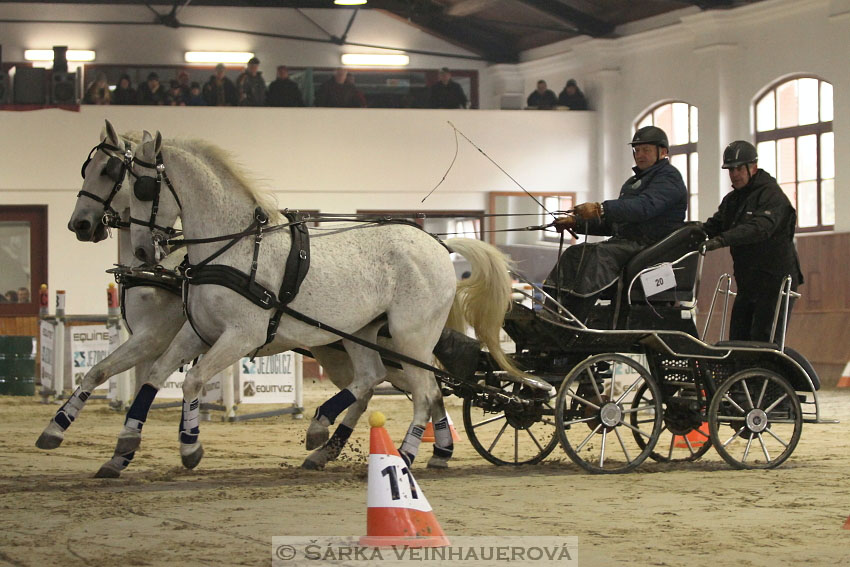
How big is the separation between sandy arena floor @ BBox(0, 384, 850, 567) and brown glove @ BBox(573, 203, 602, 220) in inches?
63.1

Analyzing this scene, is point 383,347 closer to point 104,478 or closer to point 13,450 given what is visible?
point 104,478

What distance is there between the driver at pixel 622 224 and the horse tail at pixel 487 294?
0.99ft

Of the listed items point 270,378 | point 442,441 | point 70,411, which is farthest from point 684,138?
point 70,411

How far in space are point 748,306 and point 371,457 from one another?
13.8 ft

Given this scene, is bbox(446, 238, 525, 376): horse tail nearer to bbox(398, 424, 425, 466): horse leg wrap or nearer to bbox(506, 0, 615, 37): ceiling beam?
bbox(398, 424, 425, 466): horse leg wrap

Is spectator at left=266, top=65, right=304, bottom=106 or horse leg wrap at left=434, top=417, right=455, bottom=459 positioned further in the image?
spectator at left=266, top=65, right=304, bottom=106

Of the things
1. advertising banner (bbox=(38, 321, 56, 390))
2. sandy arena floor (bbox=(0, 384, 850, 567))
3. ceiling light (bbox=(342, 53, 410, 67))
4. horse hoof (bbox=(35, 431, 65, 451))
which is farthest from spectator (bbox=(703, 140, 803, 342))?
ceiling light (bbox=(342, 53, 410, 67))

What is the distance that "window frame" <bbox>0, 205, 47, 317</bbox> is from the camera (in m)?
20.5

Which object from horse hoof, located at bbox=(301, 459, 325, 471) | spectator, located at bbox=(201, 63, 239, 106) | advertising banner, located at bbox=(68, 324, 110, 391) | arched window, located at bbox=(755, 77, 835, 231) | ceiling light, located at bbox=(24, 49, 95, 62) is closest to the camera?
horse hoof, located at bbox=(301, 459, 325, 471)

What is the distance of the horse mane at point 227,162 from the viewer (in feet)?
23.6

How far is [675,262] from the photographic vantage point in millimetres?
7633

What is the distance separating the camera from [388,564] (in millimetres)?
4586

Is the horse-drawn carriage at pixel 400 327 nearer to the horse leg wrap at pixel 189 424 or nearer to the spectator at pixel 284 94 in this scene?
the horse leg wrap at pixel 189 424

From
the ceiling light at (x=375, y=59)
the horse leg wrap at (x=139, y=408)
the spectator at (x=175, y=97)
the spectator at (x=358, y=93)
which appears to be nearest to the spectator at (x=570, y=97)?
the spectator at (x=358, y=93)
